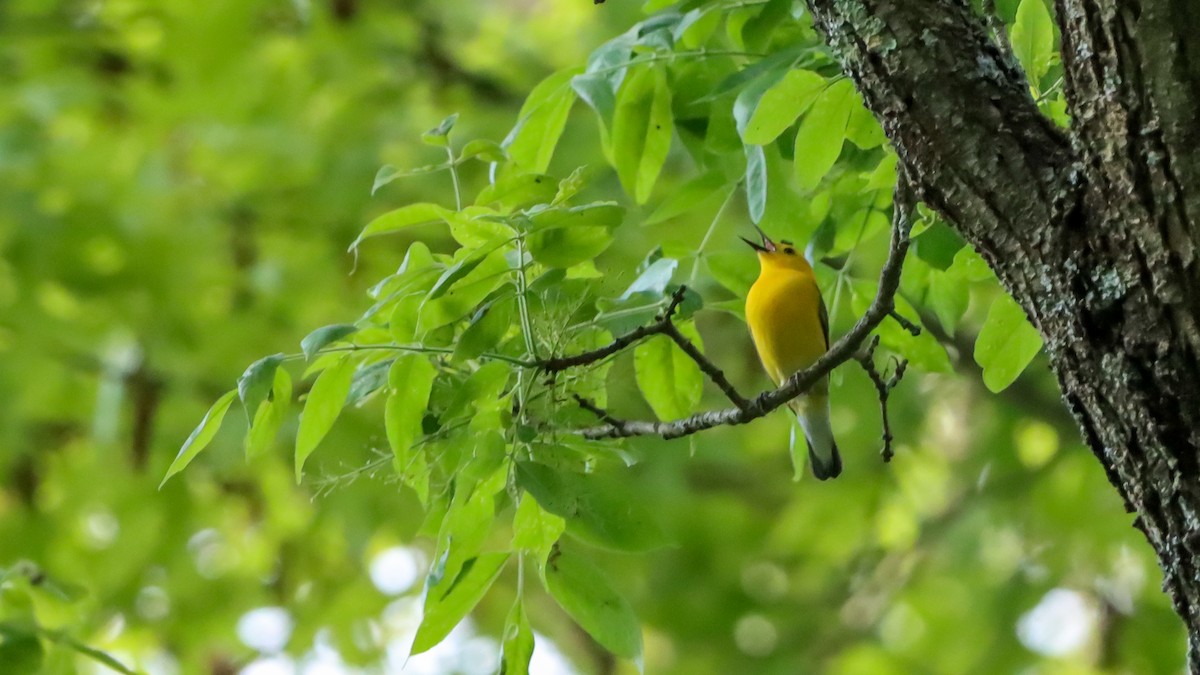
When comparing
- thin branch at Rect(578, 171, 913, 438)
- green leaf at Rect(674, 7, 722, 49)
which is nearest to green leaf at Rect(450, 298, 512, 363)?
thin branch at Rect(578, 171, 913, 438)

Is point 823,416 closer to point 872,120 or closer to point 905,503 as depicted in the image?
point 872,120

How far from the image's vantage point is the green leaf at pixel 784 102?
5.49 feet

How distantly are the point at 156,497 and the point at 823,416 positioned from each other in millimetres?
3068

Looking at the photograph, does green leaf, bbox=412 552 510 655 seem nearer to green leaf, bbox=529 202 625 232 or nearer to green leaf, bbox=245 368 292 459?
green leaf, bbox=245 368 292 459

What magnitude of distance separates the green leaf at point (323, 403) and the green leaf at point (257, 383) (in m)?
0.10

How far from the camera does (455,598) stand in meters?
1.73

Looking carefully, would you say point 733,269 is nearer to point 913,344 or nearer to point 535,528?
point 913,344

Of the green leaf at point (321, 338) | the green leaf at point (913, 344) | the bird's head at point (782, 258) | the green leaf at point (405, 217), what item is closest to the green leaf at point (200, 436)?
the green leaf at point (321, 338)

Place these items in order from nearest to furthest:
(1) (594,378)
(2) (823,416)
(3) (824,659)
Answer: (1) (594,378) < (2) (823,416) < (3) (824,659)

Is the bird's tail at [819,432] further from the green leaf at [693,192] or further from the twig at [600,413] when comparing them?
the twig at [600,413]

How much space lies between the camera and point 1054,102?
1883mm

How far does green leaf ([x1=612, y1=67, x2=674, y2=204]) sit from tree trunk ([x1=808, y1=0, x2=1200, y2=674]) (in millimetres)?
573

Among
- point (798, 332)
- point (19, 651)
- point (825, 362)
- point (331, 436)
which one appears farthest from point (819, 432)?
point (331, 436)

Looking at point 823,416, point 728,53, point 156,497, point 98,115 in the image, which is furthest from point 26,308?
point 728,53
